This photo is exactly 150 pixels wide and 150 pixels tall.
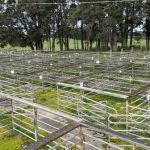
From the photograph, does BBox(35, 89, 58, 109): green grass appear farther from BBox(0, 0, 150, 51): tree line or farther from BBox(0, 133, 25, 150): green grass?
BBox(0, 0, 150, 51): tree line

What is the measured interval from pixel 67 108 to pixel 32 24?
A: 3360 centimetres

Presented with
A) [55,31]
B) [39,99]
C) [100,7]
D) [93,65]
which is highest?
[100,7]

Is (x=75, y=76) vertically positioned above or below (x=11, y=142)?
above

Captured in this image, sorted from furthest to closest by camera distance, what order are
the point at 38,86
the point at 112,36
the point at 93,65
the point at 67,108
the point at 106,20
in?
the point at 112,36
the point at 106,20
the point at 93,65
the point at 38,86
the point at 67,108

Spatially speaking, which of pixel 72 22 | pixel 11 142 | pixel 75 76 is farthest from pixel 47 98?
pixel 72 22

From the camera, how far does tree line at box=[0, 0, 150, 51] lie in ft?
115

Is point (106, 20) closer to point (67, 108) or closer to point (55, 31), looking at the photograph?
point (55, 31)

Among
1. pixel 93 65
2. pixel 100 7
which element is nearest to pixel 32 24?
pixel 100 7

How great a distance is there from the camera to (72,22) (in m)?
37.6

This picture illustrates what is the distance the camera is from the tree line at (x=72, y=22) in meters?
35.0

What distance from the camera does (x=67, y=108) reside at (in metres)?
10.0

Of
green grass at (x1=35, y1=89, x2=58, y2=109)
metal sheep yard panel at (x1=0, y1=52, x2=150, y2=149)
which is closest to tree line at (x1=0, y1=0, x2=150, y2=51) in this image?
metal sheep yard panel at (x1=0, y1=52, x2=150, y2=149)

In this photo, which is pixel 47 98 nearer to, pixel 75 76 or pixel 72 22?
pixel 75 76

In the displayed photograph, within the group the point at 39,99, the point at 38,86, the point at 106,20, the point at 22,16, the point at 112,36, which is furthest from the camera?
the point at 22,16
